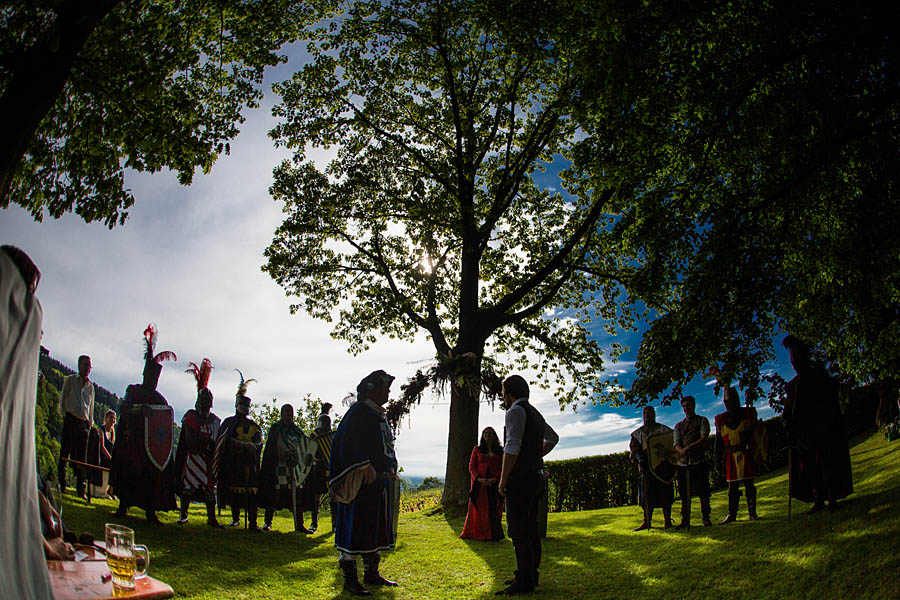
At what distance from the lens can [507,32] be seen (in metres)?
13.9

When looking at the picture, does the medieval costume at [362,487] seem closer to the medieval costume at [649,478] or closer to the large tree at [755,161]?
the large tree at [755,161]

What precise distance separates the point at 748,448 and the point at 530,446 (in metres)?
6.21

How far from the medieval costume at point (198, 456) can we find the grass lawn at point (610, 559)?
23.6 inches

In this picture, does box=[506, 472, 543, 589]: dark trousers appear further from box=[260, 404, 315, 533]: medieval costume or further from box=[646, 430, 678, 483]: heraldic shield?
box=[260, 404, 315, 533]: medieval costume

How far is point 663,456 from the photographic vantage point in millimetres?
11398

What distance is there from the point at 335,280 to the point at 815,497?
15717mm

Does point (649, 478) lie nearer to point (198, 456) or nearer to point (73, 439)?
point (198, 456)

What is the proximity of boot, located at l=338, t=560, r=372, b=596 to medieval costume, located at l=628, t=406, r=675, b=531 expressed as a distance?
7.12 metres

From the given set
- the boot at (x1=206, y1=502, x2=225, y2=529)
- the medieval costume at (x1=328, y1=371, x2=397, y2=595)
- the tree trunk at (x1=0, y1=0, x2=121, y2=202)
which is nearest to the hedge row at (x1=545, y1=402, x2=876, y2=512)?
the boot at (x1=206, y1=502, x2=225, y2=529)

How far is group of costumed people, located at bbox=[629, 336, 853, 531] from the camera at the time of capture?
8453 mm

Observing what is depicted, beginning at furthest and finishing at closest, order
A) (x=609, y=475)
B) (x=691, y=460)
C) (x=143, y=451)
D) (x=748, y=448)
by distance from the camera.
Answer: (x=609, y=475)
(x=691, y=460)
(x=748, y=448)
(x=143, y=451)

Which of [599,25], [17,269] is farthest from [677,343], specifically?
[17,269]

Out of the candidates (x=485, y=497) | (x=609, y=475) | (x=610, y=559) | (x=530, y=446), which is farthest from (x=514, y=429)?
(x=609, y=475)

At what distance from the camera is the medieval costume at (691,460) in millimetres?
10773
